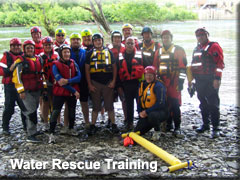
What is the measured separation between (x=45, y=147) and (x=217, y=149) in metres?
3.08

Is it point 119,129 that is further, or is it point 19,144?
point 119,129

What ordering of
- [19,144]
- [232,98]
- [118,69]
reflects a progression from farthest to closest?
[232,98]
[118,69]
[19,144]

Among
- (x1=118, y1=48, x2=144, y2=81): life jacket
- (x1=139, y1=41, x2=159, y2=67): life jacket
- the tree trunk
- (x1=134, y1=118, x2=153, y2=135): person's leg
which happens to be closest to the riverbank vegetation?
the tree trunk

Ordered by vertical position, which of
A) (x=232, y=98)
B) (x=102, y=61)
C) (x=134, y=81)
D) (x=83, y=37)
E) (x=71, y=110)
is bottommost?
(x=232, y=98)

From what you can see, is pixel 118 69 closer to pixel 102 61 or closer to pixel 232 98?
pixel 102 61

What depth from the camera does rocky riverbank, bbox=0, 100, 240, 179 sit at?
369cm

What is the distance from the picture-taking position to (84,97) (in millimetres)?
5125

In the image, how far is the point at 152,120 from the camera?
4562 millimetres

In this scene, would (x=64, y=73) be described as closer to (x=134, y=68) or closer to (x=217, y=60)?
(x=134, y=68)

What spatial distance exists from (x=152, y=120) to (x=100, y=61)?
1.50 meters

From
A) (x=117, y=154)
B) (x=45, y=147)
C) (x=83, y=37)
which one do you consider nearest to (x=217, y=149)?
(x=117, y=154)

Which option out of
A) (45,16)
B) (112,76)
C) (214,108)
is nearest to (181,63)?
(214,108)

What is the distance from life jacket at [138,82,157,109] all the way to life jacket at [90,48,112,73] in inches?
31.6

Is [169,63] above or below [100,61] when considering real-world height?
below
